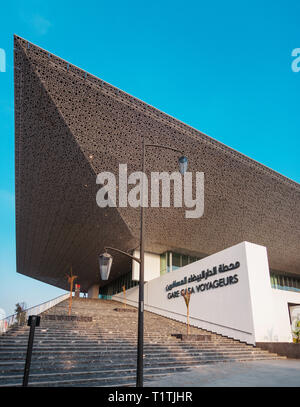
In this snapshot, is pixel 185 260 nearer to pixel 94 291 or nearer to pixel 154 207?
pixel 154 207

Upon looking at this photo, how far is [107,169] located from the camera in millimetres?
14727

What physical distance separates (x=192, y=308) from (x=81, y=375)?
1139 cm

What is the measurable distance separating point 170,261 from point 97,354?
16.8m

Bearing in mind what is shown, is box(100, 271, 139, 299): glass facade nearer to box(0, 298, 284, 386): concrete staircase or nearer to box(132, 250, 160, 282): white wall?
box(132, 250, 160, 282): white wall

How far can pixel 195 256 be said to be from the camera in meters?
26.7

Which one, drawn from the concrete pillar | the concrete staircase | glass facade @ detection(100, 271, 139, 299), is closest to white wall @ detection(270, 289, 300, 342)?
the concrete staircase

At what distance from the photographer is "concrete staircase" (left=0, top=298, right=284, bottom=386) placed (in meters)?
6.29

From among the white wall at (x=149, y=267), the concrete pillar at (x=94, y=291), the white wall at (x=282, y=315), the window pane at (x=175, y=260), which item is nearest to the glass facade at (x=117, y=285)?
the concrete pillar at (x=94, y=291)

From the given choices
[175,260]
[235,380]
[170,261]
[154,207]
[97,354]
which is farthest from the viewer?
[175,260]

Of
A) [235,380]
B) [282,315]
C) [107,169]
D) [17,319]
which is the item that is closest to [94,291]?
[17,319]

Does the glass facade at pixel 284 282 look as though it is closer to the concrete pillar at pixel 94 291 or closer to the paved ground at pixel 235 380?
the concrete pillar at pixel 94 291

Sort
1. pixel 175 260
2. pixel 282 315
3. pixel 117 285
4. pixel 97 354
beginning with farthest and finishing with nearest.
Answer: pixel 117 285 < pixel 175 260 < pixel 282 315 < pixel 97 354

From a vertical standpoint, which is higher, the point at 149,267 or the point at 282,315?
the point at 149,267

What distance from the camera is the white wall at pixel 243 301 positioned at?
12453 mm
